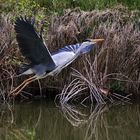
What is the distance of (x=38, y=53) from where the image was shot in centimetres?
786

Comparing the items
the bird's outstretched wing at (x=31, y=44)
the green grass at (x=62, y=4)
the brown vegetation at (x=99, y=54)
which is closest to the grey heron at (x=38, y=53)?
the bird's outstretched wing at (x=31, y=44)

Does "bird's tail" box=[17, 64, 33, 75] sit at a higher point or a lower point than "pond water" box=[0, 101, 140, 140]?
higher

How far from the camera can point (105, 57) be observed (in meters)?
8.95

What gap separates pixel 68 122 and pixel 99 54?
4.91ft

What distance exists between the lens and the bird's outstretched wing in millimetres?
7547

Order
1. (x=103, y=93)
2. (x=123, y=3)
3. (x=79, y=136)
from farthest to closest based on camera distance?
(x=123, y=3), (x=103, y=93), (x=79, y=136)

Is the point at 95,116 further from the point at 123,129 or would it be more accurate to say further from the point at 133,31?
the point at 133,31

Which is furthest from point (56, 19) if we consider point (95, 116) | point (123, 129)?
point (123, 129)

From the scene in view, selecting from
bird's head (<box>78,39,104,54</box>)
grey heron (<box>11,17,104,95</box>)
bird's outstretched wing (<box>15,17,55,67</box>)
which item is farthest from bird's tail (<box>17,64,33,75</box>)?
bird's head (<box>78,39,104,54</box>)

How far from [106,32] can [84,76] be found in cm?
81

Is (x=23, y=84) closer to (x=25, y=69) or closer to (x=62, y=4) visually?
(x=25, y=69)

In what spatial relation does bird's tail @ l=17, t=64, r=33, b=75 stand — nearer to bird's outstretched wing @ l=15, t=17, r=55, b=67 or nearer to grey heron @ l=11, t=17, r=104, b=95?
grey heron @ l=11, t=17, r=104, b=95

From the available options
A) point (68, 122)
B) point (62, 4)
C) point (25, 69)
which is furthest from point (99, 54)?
point (62, 4)

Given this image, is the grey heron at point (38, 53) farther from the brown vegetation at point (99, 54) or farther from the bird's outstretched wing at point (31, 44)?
the brown vegetation at point (99, 54)
